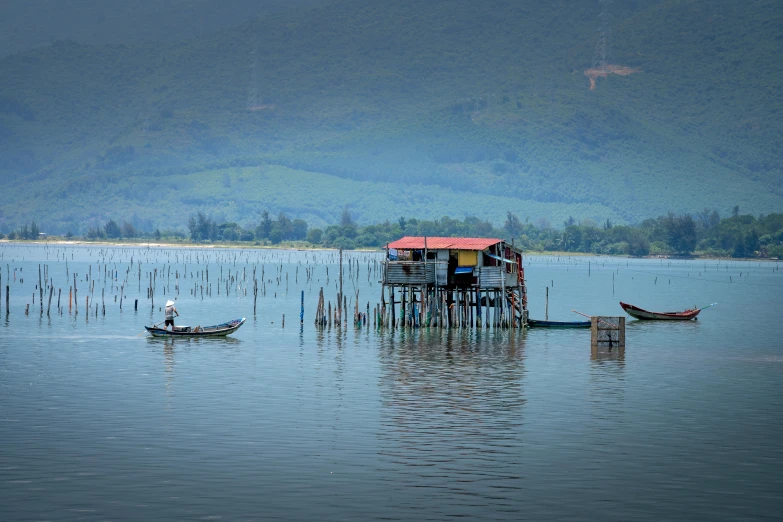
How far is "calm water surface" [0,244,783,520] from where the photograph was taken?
24000mm

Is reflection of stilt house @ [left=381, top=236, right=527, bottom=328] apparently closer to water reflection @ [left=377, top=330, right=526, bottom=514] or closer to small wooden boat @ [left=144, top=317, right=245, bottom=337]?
water reflection @ [left=377, top=330, right=526, bottom=514]

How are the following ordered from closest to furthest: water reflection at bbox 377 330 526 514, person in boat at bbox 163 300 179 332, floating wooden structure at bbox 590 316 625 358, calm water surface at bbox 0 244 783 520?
calm water surface at bbox 0 244 783 520
water reflection at bbox 377 330 526 514
floating wooden structure at bbox 590 316 625 358
person in boat at bbox 163 300 179 332

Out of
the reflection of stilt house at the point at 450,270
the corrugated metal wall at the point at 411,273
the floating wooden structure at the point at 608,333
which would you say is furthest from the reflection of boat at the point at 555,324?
the floating wooden structure at the point at 608,333

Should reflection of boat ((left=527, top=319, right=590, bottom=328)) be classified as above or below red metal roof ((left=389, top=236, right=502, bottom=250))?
below

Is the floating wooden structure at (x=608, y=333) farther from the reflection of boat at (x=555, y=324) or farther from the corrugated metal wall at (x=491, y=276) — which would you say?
the reflection of boat at (x=555, y=324)

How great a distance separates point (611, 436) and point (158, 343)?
31857 millimetres

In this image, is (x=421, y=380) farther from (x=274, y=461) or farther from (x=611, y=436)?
(x=274, y=461)

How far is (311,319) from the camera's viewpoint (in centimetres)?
7600

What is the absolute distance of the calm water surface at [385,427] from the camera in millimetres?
24000

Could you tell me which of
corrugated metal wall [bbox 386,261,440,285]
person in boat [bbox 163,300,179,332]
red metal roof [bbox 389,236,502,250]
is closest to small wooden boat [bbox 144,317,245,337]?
person in boat [bbox 163,300,179,332]

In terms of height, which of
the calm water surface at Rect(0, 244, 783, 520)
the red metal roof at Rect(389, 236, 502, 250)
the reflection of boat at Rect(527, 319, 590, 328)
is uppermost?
the red metal roof at Rect(389, 236, 502, 250)

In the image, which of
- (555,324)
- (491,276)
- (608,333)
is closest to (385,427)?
(608,333)

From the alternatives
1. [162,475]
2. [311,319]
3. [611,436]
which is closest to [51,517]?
[162,475]

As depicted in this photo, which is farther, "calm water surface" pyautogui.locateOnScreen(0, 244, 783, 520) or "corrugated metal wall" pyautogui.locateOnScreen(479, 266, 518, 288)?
"corrugated metal wall" pyautogui.locateOnScreen(479, 266, 518, 288)
